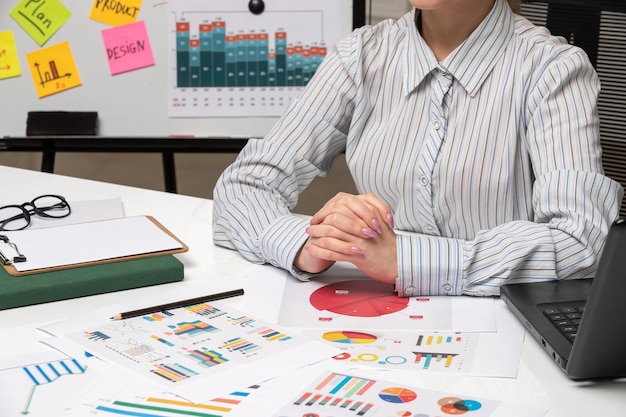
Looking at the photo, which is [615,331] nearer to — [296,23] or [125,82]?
[296,23]

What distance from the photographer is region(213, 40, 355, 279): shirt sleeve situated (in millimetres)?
1359

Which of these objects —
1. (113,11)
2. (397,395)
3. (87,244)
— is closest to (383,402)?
(397,395)

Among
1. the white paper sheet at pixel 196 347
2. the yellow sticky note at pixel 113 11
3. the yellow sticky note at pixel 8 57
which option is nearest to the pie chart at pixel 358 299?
the white paper sheet at pixel 196 347

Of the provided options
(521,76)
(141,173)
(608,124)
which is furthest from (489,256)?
(141,173)

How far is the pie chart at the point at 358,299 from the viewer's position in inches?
43.4

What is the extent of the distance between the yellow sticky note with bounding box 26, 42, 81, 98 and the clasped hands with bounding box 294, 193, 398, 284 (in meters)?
1.35

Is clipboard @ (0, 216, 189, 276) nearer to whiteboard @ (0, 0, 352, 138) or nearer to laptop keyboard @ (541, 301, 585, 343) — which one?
laptop keyboard @ (541, 301, 585, 343)

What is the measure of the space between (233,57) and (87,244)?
1.13 m

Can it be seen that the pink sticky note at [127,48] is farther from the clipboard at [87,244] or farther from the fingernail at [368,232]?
the fingernail at [368,232]

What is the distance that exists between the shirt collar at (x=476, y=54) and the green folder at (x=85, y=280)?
55 cm

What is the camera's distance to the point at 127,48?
2291 millimetres

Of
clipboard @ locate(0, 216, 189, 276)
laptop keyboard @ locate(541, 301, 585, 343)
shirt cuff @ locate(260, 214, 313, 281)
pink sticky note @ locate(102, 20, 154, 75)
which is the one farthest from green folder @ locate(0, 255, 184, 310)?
pink sticky note @ locate(102, 20, 154, 75)

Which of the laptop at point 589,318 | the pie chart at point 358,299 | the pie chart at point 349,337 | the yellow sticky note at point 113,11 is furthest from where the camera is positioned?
the yellow sticky note at point 113,11

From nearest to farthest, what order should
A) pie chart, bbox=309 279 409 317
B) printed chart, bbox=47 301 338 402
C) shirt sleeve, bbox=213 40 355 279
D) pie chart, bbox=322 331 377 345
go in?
printed chart, bbox=47 301 338 402, pie chart, bbox=322 331 377 345, pie chart, bbox=309 279 409 317, shirt sleeve, bbox=213 40 355 279
